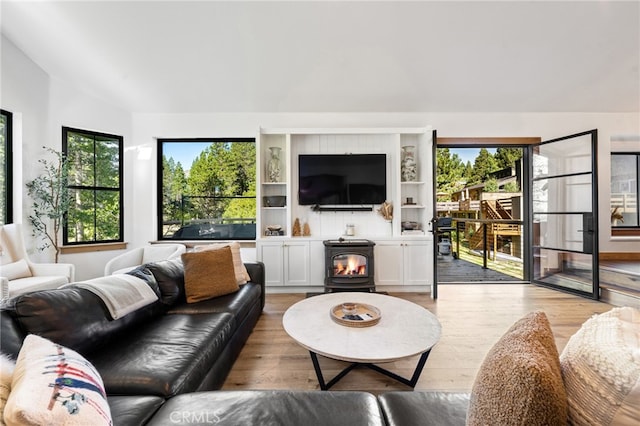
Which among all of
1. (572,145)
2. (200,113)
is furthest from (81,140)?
(572,145)

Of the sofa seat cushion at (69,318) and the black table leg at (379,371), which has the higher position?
the sofa seat cushion at (69,318)

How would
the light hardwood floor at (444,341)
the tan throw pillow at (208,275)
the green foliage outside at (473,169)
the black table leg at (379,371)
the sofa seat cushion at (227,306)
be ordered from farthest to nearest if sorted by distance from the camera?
the green foliage outside at (473,169)
the tan throw pillow at (208,275)
the sofa seat cushion at (227,306)
the light hardwood floor at (444,341)
the black table leg at (379,371)

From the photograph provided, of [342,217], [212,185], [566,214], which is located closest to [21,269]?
[212,185]

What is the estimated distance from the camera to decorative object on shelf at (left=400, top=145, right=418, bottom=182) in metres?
3.93

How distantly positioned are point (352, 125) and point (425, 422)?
379cm

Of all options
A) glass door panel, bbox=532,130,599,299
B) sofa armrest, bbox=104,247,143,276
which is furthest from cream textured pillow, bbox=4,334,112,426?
glass door panel, bbox=532,130,599,299

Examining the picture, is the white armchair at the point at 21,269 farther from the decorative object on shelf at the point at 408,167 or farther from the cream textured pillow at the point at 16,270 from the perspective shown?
the decorative object on shelf at the point at 408,167

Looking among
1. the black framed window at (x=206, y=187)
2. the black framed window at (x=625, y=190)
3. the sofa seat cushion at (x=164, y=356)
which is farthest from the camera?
the black framed window at (x=625, y=190)

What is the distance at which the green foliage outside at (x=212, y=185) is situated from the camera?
4.16 metres

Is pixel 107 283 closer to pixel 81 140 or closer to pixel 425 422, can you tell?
pixel 425 422

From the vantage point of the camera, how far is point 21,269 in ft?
8.91

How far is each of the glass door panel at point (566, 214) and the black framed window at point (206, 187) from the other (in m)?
4.53

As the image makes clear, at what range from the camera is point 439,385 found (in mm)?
1758

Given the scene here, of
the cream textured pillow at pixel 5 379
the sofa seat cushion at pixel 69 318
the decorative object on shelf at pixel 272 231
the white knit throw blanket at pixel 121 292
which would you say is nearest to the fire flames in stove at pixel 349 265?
the decorative object on shelf at pixel 272 231
